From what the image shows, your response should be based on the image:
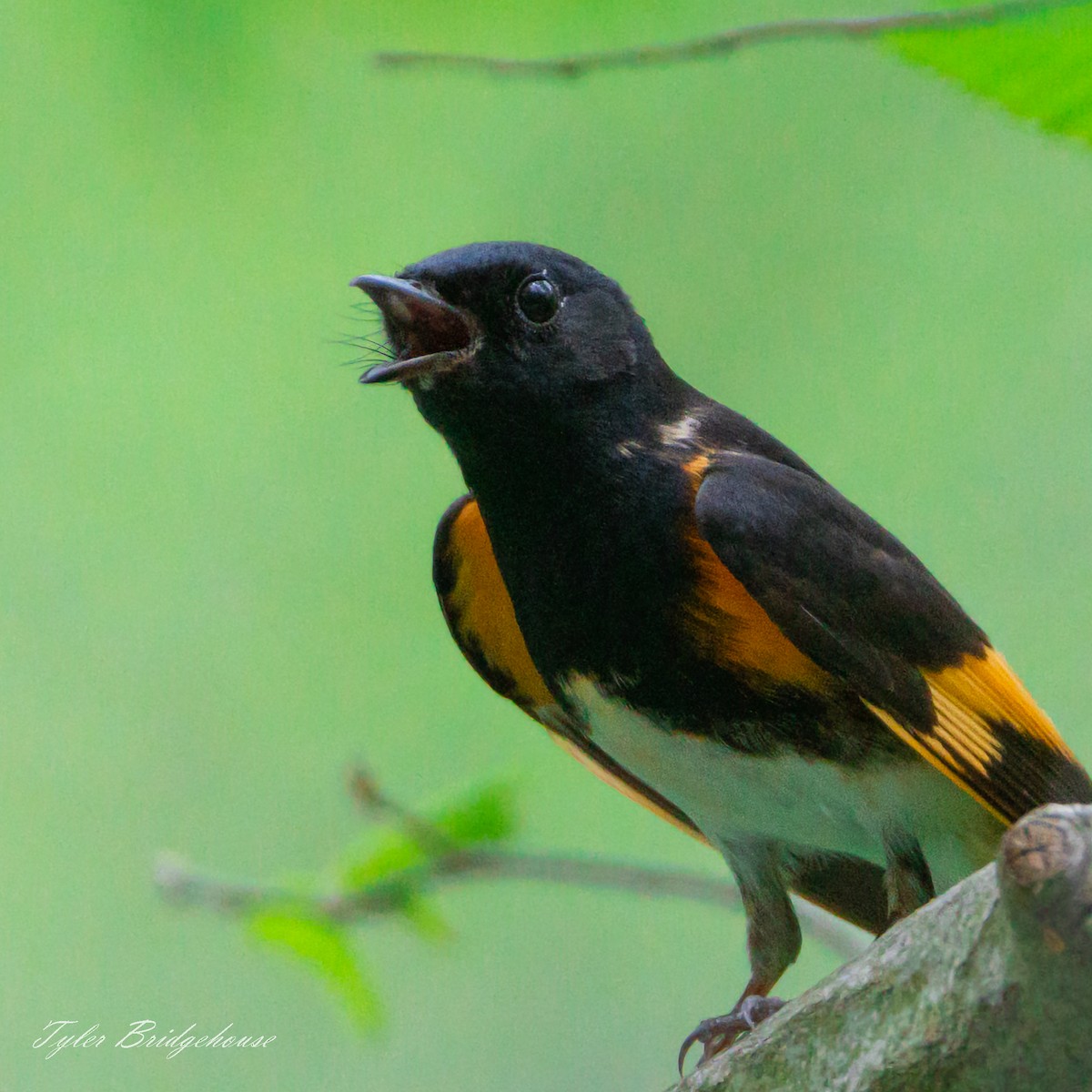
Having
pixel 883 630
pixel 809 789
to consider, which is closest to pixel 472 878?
pixel 809 789

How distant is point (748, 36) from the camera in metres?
1.57

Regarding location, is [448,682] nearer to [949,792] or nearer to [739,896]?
[739,896]

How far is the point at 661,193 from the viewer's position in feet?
15.2

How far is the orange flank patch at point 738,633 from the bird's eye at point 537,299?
38cm

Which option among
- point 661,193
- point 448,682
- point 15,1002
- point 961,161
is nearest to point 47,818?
point 15,1002

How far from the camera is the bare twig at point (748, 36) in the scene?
53.8 inches

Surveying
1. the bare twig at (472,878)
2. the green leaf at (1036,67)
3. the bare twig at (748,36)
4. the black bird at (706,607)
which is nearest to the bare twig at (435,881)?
the bare twig at (472,878)

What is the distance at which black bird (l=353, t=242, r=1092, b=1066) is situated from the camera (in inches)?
74.3

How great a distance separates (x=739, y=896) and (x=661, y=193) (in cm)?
287

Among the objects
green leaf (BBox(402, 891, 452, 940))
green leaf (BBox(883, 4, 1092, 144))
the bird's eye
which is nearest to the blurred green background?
green leaf (BBox(402, 891, 452, 940))

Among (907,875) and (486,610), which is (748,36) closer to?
(486,610)

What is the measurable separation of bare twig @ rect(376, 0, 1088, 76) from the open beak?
298 mm

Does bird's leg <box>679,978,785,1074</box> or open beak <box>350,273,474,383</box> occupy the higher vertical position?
open beak <box>350,273,474,383</box>

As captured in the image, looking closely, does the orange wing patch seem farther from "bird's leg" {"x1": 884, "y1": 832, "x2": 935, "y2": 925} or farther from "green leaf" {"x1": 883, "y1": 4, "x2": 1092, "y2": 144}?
"green leaf" {"x1": 883, "y1": 4, "x2": 1092, "y2": 144}
